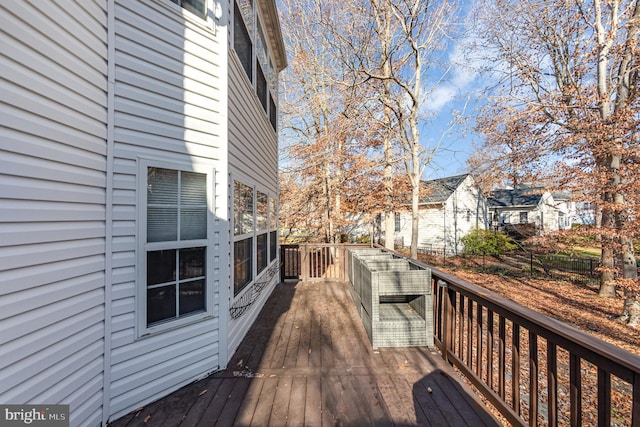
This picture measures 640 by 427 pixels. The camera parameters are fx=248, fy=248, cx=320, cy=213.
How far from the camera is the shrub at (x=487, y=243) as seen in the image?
12094 millimetres

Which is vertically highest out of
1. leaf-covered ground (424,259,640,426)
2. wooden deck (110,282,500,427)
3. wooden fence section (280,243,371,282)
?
wooden fence section (280,243,371,282)

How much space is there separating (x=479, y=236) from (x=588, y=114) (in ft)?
26.7

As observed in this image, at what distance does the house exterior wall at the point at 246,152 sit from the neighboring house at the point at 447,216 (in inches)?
433

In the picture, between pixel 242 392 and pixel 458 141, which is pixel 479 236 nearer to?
pixel 458 141

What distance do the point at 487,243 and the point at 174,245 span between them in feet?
45.8

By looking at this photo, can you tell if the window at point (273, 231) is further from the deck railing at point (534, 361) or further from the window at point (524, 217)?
the window at point (524, 217)

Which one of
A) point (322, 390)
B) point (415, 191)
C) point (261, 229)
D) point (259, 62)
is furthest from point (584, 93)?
point (322, 390)

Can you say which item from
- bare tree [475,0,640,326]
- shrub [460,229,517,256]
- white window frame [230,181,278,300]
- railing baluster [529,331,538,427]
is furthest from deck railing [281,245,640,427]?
shrub [460,229,517,256]

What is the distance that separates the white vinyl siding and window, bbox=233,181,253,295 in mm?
401

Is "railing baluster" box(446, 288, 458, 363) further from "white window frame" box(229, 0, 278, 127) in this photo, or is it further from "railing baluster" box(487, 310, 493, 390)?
Answer: "white window frame" box(229, 0, 278, 127)

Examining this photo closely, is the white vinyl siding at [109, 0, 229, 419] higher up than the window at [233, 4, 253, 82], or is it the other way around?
the window at [233, 4, 253, 82]

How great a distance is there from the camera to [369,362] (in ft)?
8.49

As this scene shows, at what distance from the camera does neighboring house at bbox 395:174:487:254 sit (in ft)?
46.5

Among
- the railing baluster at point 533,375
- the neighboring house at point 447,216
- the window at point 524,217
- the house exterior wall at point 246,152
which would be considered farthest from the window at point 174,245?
the window at point 524,217
